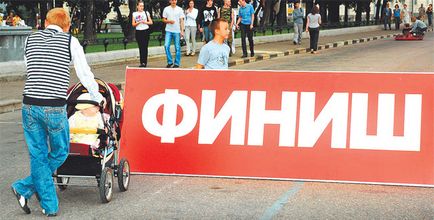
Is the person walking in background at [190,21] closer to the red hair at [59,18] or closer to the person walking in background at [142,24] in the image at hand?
the person walking in background at [142,24]

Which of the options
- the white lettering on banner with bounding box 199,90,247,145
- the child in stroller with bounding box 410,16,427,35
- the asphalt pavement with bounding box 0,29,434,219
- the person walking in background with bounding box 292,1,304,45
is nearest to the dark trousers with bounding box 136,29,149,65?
the asphalt pavement with bounding box 0,29,434,219

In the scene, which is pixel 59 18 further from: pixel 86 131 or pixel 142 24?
pixel 142 24

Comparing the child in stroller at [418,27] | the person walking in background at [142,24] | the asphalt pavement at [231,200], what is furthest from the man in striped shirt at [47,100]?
the child in stroller at [418,27]

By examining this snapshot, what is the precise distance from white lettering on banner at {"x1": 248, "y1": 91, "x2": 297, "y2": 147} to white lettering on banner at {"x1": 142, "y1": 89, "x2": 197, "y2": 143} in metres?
0.59

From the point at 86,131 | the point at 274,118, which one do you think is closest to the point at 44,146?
the point at 86,131

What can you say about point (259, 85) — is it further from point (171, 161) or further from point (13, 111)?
point (13, 111)

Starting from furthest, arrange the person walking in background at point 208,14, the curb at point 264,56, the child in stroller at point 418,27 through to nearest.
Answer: the child in stroller at point 418,27 → the person walking in background at point 208,14 → the curb at point 264,56

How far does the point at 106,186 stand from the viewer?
745cm

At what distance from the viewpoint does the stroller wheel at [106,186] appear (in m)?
7.34

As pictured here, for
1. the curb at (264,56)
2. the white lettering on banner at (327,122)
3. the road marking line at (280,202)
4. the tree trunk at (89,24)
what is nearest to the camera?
the road marking line at (280,202)

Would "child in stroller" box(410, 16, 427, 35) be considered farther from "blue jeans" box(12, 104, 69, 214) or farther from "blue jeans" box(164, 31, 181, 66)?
"blue jeans" box(12, 104, 69, 214)

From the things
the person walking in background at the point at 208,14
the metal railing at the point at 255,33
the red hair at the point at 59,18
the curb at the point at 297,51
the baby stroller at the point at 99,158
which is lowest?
the curb at the point at 297,51

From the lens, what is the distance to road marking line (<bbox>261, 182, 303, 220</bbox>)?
7.06 metres

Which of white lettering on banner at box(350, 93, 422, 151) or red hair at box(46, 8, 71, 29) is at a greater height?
red hair at box(46, 8, 71, 29)
